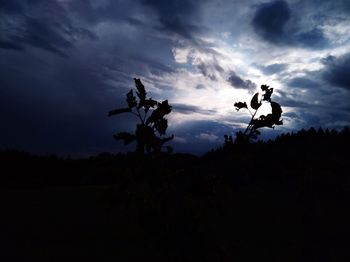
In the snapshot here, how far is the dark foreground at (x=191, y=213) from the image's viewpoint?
3609 mm

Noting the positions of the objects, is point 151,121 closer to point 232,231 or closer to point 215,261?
point 215,261

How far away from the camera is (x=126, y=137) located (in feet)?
10.9

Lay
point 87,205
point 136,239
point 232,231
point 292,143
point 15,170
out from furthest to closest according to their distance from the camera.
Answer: point 292,143
point 15,170
point 87,205
point 232,231
point 136,239

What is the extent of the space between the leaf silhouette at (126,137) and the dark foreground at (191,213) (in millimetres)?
294

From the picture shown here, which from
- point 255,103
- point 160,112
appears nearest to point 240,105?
point 255,103

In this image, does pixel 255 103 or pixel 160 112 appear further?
pixel 255 103

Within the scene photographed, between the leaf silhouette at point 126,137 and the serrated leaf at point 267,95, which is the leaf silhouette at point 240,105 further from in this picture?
the leaf silhouette at point 126,137

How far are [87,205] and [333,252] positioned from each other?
412 centimetres

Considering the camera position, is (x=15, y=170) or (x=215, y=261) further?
(x=15, y=170)

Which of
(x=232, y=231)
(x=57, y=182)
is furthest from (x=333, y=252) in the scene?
(x=57, y=182)

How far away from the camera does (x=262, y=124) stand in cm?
347

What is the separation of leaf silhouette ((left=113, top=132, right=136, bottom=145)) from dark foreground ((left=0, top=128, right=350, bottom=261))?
0.97ft

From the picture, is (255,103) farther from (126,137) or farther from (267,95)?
(126,137)

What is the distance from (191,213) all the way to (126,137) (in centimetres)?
101
